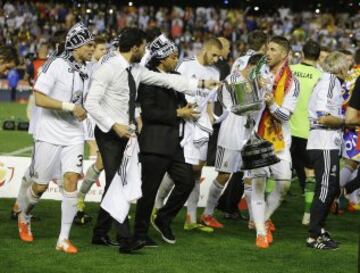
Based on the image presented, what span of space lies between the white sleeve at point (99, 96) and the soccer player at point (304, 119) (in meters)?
3.28

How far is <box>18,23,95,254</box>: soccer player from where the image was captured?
8969 mm

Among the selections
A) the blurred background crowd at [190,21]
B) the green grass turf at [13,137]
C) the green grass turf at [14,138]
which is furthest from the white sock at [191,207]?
the blurred background crowd at [190,21]

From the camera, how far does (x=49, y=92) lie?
29.5ft

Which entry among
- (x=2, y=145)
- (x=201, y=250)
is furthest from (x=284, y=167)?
(x=2, y=145)

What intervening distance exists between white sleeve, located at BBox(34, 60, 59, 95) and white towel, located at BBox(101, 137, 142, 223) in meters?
0.91

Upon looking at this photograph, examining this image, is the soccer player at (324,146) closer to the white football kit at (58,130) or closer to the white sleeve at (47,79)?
the white football kit at (58,130)

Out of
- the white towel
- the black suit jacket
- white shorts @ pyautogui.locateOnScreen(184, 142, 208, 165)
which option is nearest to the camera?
the white towel

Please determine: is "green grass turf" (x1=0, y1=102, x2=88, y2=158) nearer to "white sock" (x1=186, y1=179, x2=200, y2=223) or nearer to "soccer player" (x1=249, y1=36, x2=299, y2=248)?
"white sock" (x1=186, y1=179, x2=200, y2=223)

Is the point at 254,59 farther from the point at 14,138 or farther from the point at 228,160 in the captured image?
the point at 14,138

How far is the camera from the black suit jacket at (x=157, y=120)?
30.3 ft

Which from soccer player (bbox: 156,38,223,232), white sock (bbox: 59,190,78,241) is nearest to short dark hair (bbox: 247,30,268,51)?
soccer player (bbox: 156,38,223,232)

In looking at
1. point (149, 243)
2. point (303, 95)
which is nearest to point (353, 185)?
point (303, 95)

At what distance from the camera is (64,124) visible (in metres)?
9.12

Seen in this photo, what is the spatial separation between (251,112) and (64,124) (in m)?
1.81
